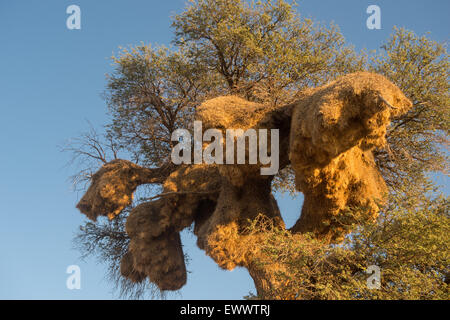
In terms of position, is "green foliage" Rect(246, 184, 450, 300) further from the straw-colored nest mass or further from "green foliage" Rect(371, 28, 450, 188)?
"green foliage" Rect(371, 28, 450, 188)

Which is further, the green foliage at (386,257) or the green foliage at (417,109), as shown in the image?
the green foliage at (417,109)

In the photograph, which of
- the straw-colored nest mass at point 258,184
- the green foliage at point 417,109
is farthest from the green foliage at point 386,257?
the green foliage at point 417,109

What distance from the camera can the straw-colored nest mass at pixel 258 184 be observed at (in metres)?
8.14

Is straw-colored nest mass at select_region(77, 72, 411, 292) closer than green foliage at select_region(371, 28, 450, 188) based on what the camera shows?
Yes

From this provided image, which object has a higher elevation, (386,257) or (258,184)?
(258,184)

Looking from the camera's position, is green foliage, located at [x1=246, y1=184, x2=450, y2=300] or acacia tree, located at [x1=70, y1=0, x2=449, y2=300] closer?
green foliage, located at [x1=246, y1=184, x2=450, y2=300]

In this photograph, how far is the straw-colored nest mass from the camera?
8.14 meters

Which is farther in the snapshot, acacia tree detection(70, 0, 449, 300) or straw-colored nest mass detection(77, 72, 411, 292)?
acacia tree detection(70, 0, 449, 300)

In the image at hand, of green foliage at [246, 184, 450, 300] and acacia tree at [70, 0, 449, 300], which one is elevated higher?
acacia tree at [70, 0, 449, 300]

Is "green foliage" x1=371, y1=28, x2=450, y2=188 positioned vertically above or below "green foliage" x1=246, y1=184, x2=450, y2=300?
above

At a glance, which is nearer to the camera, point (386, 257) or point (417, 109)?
point (386, 257)

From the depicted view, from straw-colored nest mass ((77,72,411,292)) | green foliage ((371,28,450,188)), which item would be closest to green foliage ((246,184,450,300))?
straw-colored nest mass ((77,72,411,292))

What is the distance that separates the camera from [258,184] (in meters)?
11.9

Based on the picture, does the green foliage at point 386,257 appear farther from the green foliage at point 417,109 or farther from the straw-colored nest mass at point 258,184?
the green foliage at point 417,109
